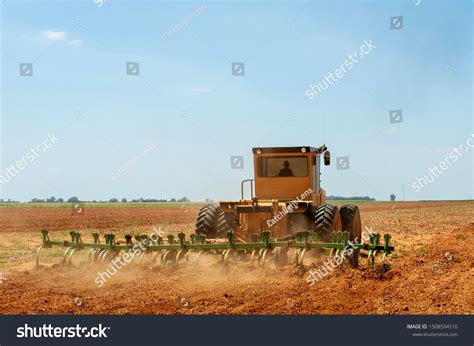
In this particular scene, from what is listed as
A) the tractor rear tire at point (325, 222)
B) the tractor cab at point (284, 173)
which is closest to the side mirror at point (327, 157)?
the tractor cab at point (284, 173)

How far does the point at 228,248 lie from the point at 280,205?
241cm

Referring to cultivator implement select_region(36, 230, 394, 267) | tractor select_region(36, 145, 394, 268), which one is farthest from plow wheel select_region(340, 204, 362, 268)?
cultivator implement select_region(36, 230, 394, 267)

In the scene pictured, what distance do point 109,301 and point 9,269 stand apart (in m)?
5.68

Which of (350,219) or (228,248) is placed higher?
(350,219)

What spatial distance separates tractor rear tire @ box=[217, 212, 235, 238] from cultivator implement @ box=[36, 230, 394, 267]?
57.1 inches

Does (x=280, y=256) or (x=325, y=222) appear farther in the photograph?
(x=325, y=222)

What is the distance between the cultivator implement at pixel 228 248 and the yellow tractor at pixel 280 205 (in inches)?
40.1

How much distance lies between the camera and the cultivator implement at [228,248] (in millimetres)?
10868

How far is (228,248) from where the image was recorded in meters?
11.2

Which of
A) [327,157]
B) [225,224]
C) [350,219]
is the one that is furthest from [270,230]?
→ [350,219]

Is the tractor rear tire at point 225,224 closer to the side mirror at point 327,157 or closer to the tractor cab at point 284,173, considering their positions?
the tractor cab at point 284,173

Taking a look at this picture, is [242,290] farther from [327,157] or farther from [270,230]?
[327,157]

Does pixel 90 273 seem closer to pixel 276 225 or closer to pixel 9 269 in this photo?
pixel 9 269
